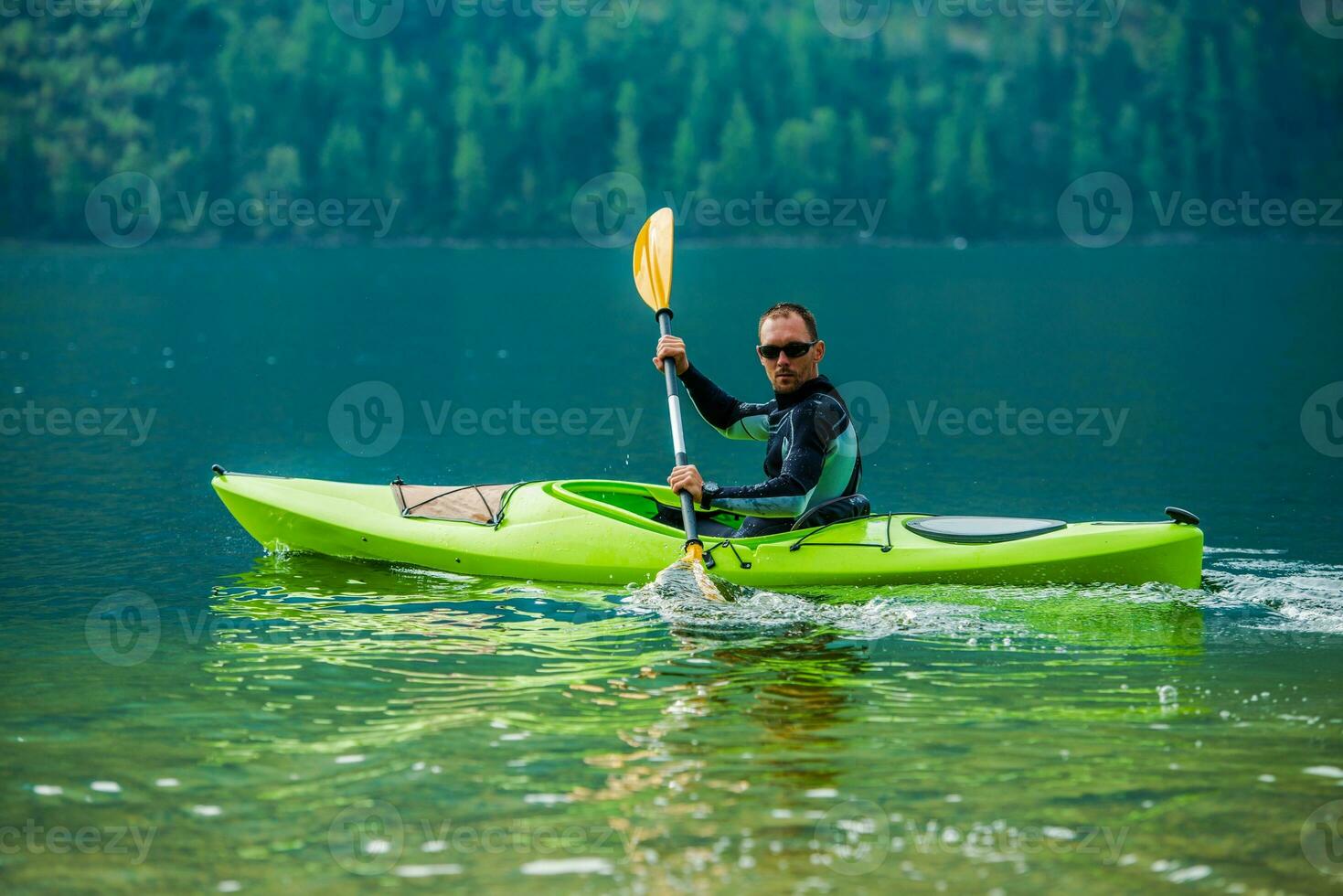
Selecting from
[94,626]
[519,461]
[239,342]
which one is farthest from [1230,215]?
[94,626]

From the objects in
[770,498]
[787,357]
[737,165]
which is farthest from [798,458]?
[737,165]

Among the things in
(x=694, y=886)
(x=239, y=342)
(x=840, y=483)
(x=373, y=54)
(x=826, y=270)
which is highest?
(x=373, y=54)

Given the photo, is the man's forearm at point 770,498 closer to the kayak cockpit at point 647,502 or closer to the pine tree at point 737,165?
the kayak cockpit at point 647,502

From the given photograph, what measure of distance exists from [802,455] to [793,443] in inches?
3.8

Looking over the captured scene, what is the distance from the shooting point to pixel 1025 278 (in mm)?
50625

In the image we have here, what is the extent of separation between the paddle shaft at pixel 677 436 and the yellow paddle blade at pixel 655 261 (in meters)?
0.29

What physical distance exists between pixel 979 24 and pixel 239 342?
285 ft

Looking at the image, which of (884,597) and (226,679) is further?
(884,597)

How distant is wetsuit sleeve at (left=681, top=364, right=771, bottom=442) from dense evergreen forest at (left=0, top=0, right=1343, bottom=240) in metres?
71.9

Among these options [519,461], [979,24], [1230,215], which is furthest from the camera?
[979,24]

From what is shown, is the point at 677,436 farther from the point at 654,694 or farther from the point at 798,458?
the point at 654,694

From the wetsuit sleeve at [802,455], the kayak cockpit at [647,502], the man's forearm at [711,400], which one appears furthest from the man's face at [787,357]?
the kayak cockpit at [647,502]

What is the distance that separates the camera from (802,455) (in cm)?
827

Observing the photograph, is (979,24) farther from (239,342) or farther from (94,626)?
(94,626)
